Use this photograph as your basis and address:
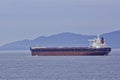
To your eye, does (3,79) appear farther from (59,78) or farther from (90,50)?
(90,50)

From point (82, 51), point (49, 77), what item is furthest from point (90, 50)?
point (49, 77)

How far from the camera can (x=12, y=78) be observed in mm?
58469

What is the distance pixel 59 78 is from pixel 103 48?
72282 millimetres

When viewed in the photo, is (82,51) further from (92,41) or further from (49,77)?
(49,77)

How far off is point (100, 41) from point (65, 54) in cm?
918

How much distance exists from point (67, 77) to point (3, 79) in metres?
6.71

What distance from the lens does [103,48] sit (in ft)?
423

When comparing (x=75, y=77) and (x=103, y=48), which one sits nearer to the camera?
(x=75, y=77)

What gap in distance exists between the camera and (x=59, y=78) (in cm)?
5734

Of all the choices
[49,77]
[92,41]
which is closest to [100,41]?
[92,41]

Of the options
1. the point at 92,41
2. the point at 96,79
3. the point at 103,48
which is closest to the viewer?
the point at 96,79

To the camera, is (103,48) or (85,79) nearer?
(85,79)

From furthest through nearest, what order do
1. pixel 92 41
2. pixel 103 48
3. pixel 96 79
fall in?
pixel 92 41, pixel 103 48, pixel 96 79

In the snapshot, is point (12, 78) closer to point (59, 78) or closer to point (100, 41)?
point (59, 78)
